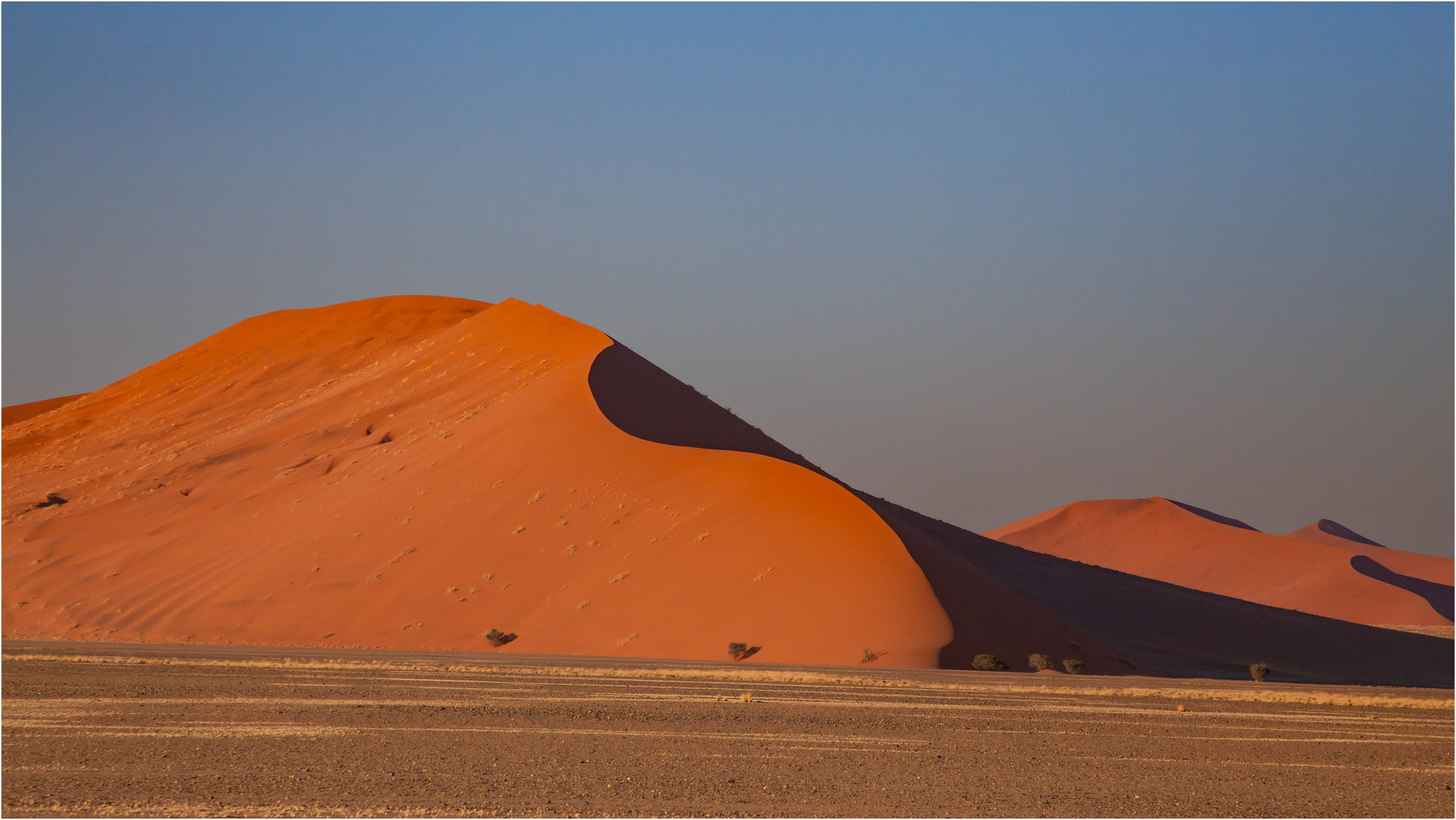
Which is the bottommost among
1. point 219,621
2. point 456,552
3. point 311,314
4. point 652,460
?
point 219,621

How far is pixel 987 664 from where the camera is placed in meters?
34.0

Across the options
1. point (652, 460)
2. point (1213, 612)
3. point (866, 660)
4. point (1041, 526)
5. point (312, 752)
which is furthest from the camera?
point (1041, 526)

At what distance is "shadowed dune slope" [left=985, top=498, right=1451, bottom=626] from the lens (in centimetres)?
11012

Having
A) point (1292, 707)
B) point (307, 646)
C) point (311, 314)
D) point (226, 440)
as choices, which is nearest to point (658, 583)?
point (307, 646)

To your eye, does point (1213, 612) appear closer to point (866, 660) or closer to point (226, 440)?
point (866, 660)

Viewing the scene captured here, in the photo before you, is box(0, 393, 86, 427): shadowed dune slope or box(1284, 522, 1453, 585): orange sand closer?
box(0, 393, 86, 427): shadowed dune slope

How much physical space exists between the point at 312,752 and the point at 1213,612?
144 feet

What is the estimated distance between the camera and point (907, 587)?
3691 cm

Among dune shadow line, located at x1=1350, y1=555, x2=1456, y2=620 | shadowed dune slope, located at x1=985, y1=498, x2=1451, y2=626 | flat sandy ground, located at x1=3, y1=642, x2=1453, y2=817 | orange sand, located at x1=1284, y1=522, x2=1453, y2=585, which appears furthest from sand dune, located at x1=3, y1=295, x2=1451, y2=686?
orange sand, located at x1=1284, y1=522, x2=1453, y2=585

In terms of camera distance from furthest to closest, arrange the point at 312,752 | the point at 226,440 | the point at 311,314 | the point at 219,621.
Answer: the point at 311,314 → the point at 226,440 → the point at 219,621 → the point at 312,752

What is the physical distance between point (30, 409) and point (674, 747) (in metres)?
91.2

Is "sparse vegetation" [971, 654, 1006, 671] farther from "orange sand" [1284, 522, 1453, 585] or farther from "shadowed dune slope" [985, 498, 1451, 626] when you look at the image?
"orange sand" [1284, 522, 1453, 585]

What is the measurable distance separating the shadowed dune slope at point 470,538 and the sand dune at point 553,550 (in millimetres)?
103

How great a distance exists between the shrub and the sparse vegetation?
5.78 metres
